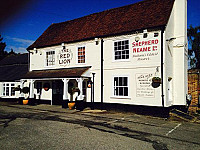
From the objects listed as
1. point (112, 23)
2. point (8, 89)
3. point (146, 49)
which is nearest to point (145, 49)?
point (146, 49)

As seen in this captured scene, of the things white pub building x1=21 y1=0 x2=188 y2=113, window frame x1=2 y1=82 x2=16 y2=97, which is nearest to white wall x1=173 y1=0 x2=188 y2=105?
white pub building x1=21 y1=0 x2=188 y2=113

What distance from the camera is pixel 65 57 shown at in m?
17.0

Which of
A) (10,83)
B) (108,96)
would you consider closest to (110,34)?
(108,96)

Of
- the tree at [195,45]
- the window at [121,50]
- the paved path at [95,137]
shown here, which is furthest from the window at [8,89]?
the tree at [195,45]

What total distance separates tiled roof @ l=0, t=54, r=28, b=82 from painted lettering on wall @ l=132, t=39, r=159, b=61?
1382 centimetres

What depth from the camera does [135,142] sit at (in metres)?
6.65

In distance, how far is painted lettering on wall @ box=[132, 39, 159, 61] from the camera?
12.4 m

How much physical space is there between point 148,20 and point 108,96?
6069 mm

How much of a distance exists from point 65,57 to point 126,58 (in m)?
5.87

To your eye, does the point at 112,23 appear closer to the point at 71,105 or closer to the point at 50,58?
the point at 50,58

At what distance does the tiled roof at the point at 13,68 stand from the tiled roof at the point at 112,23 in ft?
16.8

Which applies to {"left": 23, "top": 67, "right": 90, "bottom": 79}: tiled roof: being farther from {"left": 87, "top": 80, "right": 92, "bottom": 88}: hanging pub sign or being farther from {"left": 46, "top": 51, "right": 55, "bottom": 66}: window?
{"left": 87, "top": 80, "right": 92, "bottom": 88}: hanging pub sign

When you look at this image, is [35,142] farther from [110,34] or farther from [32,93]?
[32,93]

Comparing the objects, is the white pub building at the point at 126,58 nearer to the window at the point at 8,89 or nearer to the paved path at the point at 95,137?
the paved path at the point at 95,137
